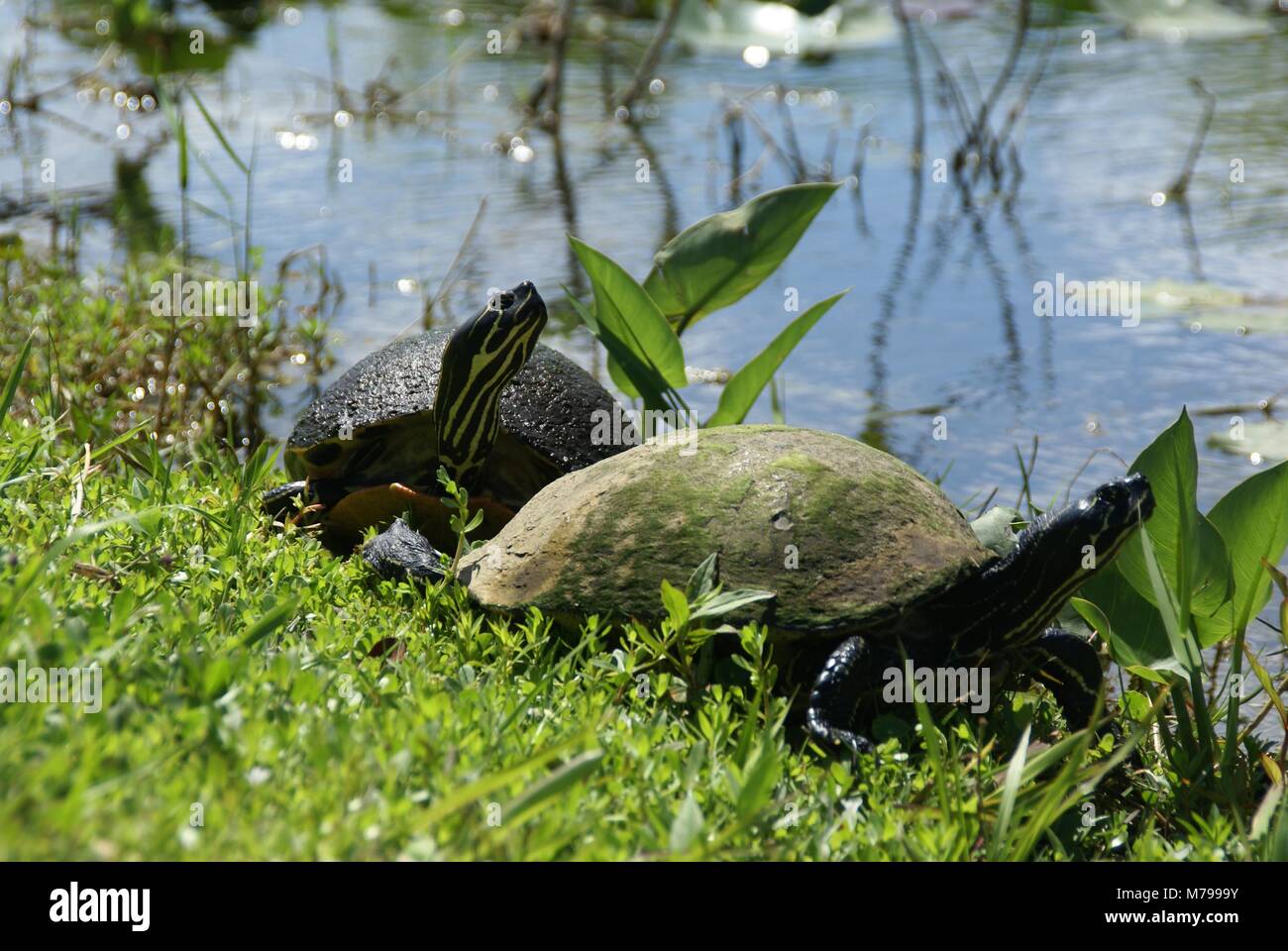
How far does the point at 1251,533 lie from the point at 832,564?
98cm

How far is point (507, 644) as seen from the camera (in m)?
2.77

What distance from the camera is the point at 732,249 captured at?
13.0 ft

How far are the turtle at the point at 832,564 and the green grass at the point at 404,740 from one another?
10 centimetres

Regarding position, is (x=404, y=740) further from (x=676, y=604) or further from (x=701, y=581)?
(x=701, y=581)

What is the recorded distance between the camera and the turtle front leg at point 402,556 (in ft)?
10.4

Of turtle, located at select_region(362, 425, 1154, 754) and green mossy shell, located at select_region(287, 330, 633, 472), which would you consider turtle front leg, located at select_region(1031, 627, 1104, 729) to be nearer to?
turtle, located at select_region(362, 425, 1154, 754)

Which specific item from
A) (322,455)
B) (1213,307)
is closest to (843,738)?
(322,455)

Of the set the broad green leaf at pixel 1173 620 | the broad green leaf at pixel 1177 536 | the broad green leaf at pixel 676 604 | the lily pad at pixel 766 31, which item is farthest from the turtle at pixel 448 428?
the lily pad at pixel 766 31

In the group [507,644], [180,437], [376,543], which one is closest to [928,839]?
[507,644]

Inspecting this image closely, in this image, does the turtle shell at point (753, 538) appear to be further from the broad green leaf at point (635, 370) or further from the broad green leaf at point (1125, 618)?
the broad green leaf at point (635, 370)

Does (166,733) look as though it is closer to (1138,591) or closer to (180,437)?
(1138,591)

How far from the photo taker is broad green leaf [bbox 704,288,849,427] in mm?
3779

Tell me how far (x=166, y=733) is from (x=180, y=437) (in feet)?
8.86

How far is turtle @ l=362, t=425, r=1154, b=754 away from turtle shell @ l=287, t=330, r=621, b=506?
0.85m
